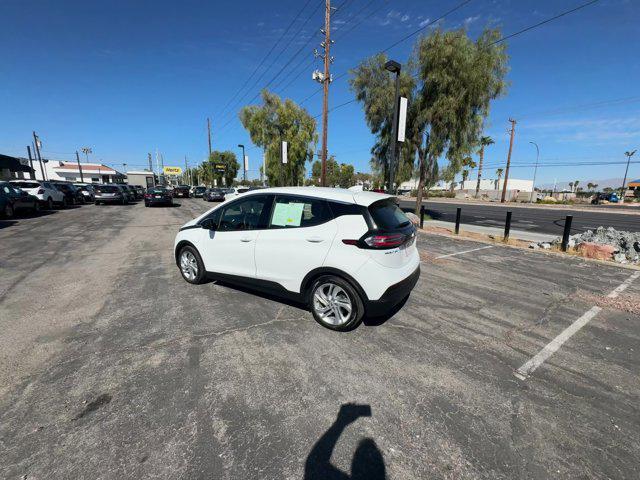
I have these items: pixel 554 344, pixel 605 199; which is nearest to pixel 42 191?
pixel 554 344

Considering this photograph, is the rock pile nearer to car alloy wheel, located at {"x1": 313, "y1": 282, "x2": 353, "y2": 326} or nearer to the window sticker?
car alloy wheel, located at {"x1": 313, "y1": 282, "x2": 353, "y2": 326}

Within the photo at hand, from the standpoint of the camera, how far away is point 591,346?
11.4 feet

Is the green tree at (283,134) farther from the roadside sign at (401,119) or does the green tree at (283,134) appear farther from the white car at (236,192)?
the roadside sign at (401,119)

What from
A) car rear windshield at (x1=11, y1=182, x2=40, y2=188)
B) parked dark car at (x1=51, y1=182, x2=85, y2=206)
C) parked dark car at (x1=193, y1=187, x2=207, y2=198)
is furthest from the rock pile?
parked dark car at (x1=193, y1=187, x2=207, y2=198)

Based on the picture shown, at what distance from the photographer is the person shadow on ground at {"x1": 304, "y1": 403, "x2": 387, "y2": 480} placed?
191 centimetres

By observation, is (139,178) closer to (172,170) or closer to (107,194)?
(107,194)

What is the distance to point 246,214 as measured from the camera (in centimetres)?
439

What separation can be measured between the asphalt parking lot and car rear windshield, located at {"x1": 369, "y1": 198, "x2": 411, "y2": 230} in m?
1.29

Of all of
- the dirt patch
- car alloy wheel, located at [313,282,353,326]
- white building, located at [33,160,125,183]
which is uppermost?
white building, located at [33,160,125,183]

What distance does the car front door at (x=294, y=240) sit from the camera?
3592 mm

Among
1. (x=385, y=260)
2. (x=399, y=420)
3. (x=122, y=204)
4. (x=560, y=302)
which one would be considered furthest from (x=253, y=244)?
(x=122, y=204)

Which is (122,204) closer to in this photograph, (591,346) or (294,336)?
(294,336)

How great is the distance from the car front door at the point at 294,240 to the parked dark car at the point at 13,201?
15070 millimetres

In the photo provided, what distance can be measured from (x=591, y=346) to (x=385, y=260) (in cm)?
260
